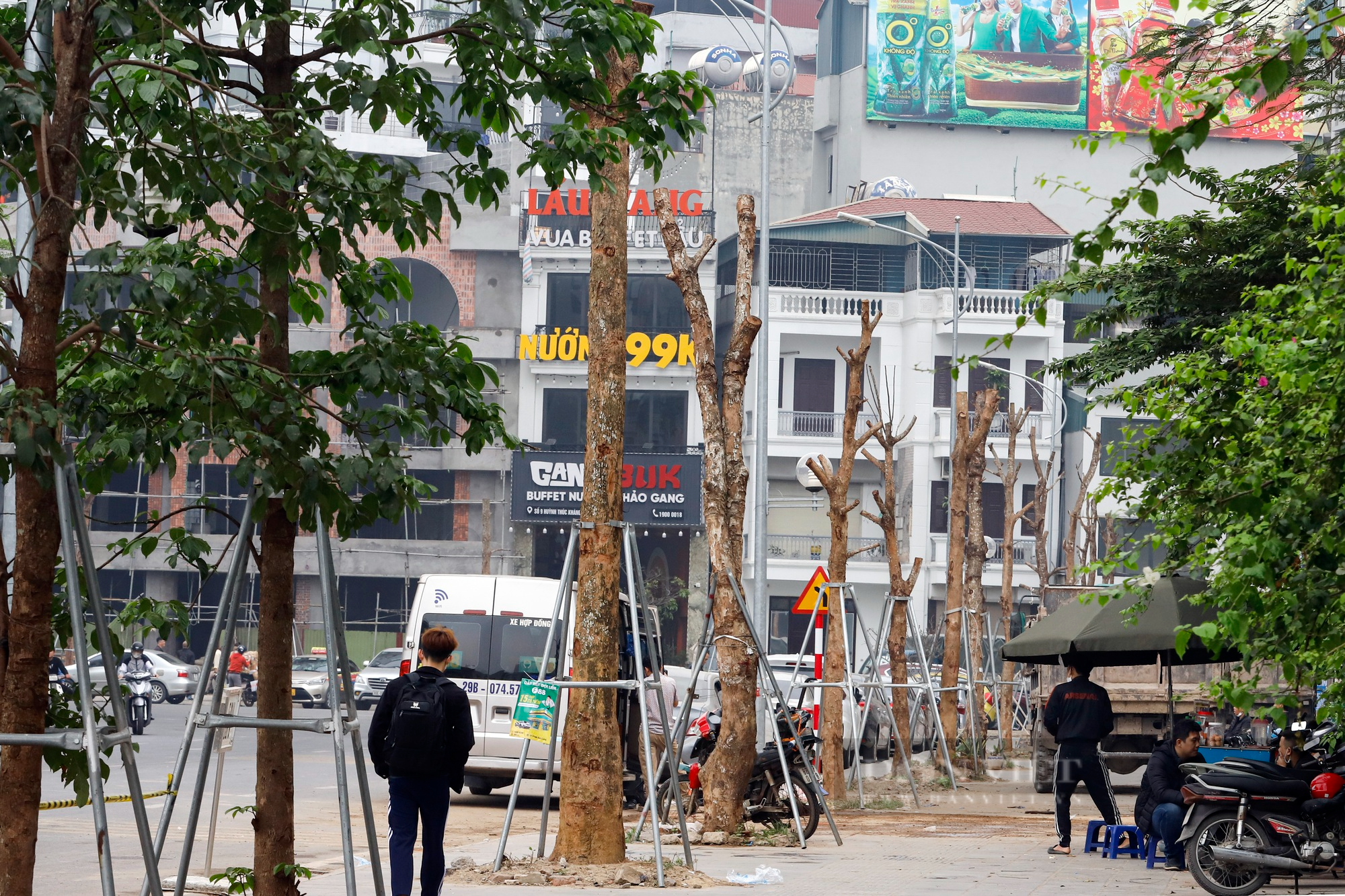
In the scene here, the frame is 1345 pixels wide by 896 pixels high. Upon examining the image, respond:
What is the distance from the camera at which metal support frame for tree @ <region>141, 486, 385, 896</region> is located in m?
6.56

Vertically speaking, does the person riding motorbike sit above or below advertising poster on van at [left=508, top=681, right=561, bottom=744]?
below

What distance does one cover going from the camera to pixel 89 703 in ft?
17.3

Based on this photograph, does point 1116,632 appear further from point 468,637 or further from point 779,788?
point 468,637

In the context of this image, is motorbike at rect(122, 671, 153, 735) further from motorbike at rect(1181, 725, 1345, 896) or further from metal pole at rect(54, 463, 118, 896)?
metal pole at rect(54, 463, 118, 896)

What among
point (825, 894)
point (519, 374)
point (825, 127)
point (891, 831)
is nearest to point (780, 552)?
point (519, 374)

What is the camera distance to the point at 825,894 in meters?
11.1

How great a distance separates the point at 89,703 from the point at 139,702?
25493 mm

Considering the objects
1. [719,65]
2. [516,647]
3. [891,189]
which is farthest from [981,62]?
[516,647]

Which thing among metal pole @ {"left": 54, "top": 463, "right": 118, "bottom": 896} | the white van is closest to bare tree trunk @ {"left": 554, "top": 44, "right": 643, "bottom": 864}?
metal pole @ {"left": 54, "top": 463, "right": 118, "bottom": 896}

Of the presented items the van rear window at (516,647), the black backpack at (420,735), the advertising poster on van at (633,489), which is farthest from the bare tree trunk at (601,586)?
the advertising poster on van at (633,489)

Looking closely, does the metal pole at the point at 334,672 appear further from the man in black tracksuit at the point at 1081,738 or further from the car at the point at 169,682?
the car at the point at 169,682

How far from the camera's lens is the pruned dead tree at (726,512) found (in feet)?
49.5

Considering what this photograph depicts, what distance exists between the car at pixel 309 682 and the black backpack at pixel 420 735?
30750mm

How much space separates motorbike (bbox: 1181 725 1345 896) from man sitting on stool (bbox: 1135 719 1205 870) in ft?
4.29
